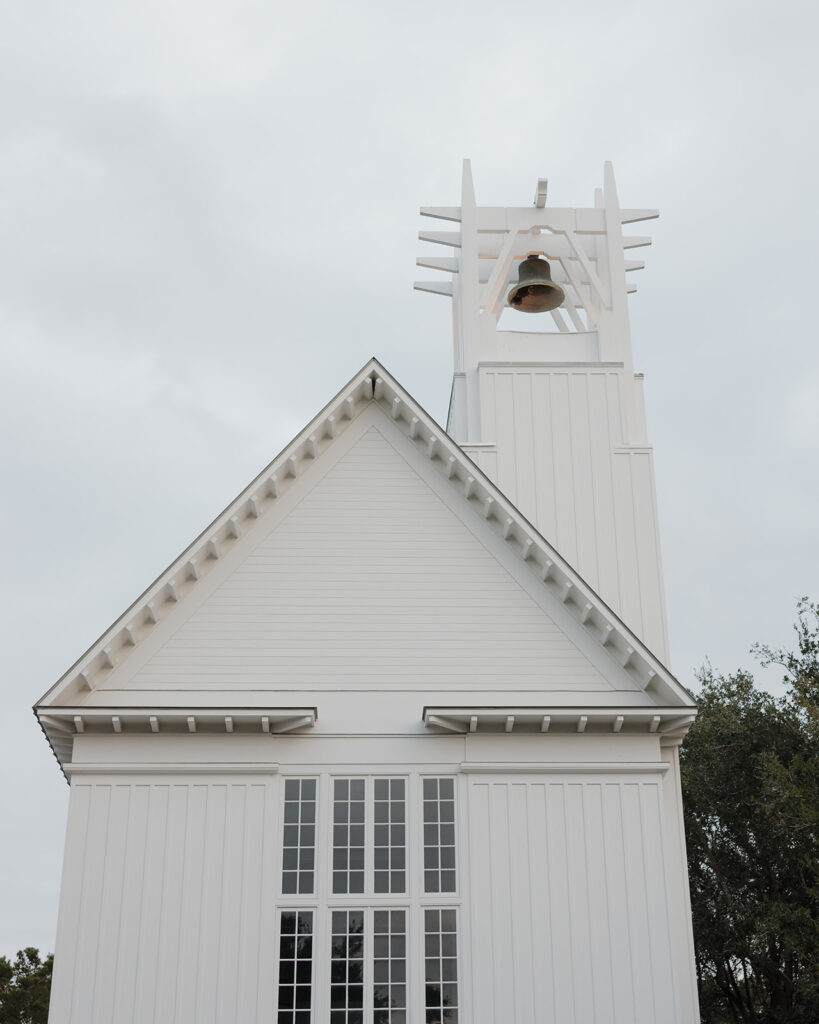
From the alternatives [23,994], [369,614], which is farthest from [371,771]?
[23,994]

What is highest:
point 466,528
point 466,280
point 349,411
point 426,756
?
point 466,280

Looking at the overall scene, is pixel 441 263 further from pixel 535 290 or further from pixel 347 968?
pixel 347 968

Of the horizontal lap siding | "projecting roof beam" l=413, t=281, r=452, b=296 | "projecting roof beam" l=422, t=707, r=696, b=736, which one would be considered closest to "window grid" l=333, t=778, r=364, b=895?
"projecting roof beam" l=422, t=707, r=696, b=736

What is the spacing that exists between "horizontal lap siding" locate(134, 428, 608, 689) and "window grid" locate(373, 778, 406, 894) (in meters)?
1.46

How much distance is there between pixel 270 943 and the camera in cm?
1481

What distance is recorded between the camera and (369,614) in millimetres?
16656

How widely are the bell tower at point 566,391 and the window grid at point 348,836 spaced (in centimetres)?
548

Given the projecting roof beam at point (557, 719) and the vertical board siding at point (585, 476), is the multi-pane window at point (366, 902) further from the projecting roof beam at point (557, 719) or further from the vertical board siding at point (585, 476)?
the vertical board siding at point (585, 476)

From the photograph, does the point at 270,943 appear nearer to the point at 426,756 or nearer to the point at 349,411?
the point at 426,756

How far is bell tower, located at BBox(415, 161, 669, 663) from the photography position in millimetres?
19188

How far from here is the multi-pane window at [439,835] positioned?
15.4 m

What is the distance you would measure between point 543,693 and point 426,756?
6.06 feet

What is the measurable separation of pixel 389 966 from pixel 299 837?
201 centimetres

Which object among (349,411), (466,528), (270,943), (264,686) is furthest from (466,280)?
(270,943)
